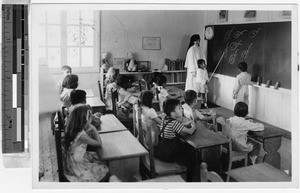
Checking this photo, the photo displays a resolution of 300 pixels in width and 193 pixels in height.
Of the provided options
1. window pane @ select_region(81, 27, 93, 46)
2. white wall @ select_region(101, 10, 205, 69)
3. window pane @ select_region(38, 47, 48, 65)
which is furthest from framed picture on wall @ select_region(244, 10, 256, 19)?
window pane @ select_region(38, 47, 48, 65)

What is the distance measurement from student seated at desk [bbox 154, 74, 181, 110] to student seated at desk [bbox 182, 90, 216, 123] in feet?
0.22

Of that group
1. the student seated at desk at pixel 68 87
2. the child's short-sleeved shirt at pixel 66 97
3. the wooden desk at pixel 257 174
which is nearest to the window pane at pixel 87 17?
the student seated at desk at pixel 68 87

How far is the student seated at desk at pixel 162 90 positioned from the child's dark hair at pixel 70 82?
1.79 feet

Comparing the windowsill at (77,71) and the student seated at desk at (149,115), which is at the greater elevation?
the windowsill at (77,71)

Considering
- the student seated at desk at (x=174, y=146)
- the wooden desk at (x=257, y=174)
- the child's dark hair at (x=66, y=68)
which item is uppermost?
the child's dark hair at (x=66, y=68)

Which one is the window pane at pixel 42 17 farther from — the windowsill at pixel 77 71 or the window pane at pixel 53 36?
the windowsill at pixel 77 71

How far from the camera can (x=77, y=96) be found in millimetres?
2537

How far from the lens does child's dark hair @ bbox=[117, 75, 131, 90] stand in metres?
2.63

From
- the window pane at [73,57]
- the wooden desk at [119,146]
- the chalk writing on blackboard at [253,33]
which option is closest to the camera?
the wooden desk at [119,146]

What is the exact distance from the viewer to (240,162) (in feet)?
8.41

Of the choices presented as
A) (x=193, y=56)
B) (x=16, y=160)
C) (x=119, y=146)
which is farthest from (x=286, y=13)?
(x=16, y=160)

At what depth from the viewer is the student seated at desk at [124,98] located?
2.62m

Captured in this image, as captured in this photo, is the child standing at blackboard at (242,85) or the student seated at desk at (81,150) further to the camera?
→ the child standing at blackboard at (242,85)

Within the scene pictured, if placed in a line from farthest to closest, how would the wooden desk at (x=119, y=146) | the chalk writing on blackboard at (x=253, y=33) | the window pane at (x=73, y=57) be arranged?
the chalk writing on blackboard at (x=253, y=33) < the window pane at (x=73, y=57) < the wooden desk at (x=119, y=146)
